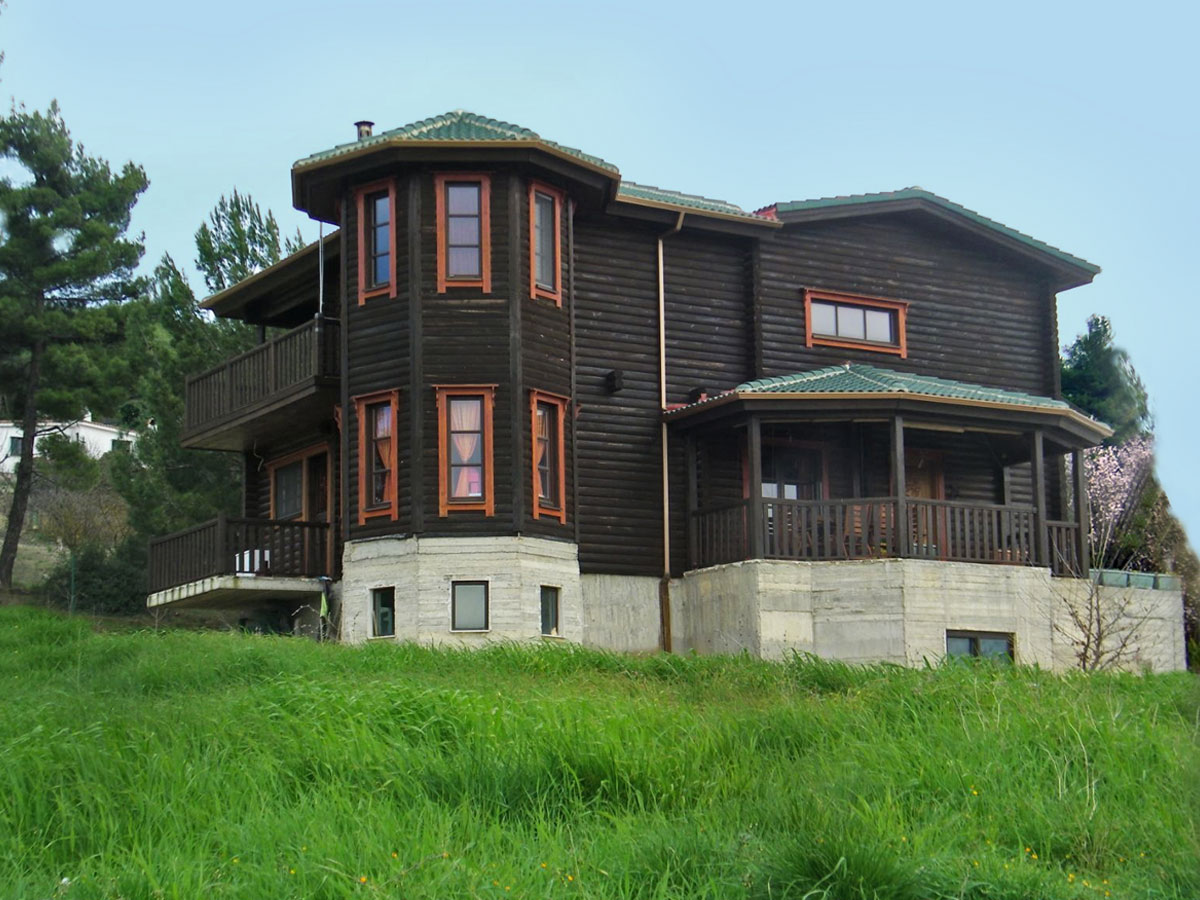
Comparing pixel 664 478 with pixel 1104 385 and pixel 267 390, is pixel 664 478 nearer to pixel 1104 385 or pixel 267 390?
pixel 267 390

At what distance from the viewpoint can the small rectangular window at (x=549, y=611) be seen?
2494 cm

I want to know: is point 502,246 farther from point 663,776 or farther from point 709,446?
point 663,776

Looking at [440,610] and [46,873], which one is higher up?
[440,610]

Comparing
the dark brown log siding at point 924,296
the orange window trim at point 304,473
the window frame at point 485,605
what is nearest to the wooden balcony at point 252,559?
the orange window trim at point 304,473

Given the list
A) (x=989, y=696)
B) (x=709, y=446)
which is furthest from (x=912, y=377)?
(x=989, y=696)

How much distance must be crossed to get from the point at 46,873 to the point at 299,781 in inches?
83.7

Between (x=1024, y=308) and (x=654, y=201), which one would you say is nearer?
(x=654, y=201)

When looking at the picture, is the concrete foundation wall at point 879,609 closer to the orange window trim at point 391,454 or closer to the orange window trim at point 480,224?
the orange window trim at point 391,454

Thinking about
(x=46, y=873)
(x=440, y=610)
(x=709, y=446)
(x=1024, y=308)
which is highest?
(x=1024, y=308)

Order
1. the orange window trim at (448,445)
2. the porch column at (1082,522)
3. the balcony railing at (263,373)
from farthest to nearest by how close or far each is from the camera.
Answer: the porch column at (1082,522) → the balcony railing at (263,373) → the orange window trim at (448,445)

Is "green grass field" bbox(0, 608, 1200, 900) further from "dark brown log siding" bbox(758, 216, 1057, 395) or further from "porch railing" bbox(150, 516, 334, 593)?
"dark brown log siding" bbox(758, 216, 1057, 395)

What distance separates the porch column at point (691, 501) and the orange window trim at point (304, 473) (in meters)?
5.99

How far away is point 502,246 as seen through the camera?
25.4m

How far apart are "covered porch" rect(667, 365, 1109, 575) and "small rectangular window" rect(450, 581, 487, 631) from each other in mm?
4085
